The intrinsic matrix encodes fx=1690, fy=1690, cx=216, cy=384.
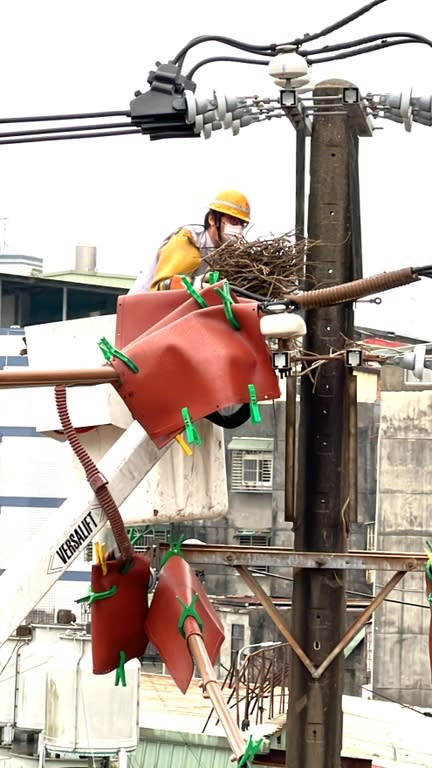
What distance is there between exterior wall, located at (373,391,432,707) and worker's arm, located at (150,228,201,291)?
1372 inches

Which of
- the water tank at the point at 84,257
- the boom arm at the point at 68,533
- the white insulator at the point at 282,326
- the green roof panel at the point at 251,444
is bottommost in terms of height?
the boom arm at the point at 68,533

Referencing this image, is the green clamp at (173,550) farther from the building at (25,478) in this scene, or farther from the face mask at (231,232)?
the building at (25,478)

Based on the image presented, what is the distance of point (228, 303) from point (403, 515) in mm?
36671

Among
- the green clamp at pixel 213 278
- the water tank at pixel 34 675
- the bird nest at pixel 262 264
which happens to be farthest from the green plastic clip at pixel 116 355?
the water tank at pixel 34 675

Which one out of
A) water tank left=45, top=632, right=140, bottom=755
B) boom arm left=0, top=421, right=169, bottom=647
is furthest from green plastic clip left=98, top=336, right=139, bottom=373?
water tank left=45, top=632, right=140, bottom=755

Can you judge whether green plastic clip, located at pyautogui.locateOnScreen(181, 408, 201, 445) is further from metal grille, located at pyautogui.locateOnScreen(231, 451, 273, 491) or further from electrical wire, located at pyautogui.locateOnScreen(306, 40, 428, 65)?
metal grille, located at pyautogui.locateOnScreen(231, 451, 273, 491)

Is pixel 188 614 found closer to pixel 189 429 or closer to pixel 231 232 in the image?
pixel 189 429

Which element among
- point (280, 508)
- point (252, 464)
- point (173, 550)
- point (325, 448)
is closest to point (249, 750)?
point (173, 550)

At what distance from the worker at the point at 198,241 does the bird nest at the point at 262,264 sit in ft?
0.66

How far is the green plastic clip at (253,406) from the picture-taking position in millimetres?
8620

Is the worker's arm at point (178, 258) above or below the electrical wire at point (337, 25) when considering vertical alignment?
below

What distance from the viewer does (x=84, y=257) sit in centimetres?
5700

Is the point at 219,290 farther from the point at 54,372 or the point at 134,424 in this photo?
the point at 54,372

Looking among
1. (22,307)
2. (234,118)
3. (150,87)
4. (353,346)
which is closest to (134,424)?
(353,346)
